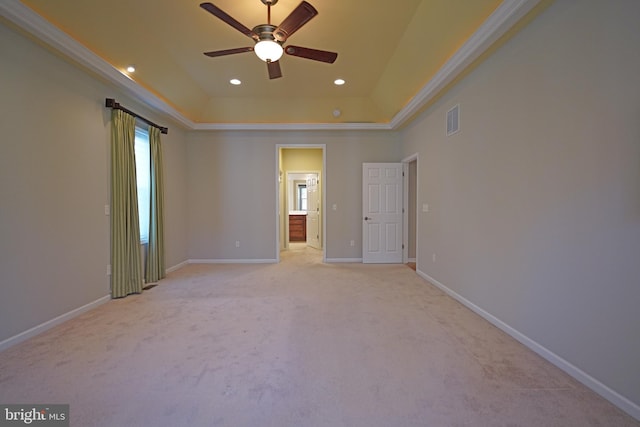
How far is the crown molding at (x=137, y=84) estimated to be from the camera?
2205 millimetres

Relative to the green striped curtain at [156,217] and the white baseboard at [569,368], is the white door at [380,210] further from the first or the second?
the green striped curtain at [156,217]

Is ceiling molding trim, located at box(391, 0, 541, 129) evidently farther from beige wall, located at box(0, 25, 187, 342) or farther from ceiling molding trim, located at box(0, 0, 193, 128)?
beige wall, located at box(0, 25, 187, 342)

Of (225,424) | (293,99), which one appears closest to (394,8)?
(293,99)

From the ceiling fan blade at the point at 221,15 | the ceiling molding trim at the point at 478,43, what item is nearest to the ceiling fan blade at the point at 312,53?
the ceiling fan blade at the point at 221,15

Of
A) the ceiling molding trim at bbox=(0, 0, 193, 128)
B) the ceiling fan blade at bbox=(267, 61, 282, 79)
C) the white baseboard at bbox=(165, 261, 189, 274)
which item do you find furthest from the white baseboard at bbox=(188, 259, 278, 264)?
the ceiling fan blade at bbox=(267, 61, 282, 79)

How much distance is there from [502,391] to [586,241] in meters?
1.15

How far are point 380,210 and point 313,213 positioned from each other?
2.64 metres

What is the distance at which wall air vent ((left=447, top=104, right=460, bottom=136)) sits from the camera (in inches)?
137

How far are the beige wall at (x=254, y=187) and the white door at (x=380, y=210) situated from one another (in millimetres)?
183

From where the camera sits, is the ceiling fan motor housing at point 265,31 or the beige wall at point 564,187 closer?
the beige wall at point 564,187

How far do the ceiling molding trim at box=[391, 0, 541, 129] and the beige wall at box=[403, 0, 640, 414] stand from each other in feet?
0.54

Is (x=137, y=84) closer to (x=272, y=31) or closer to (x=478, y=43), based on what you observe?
(x=272, y=31)

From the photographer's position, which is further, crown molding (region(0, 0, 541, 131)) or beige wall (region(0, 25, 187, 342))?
beige wall (region(0, 25, 187, 342))

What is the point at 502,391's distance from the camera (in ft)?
5.89
